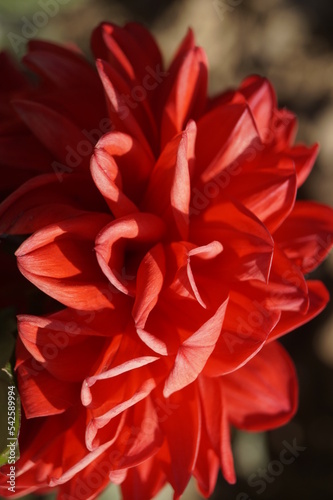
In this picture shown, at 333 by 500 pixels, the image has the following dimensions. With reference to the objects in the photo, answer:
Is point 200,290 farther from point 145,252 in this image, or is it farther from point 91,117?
point 91,117

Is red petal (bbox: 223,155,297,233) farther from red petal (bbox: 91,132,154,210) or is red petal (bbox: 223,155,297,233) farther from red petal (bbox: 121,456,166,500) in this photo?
red petal (bbox: 121,456,166,500)

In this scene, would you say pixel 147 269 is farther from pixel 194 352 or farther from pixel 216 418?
pixel 216 418

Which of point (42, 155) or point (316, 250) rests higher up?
point (42, 155)

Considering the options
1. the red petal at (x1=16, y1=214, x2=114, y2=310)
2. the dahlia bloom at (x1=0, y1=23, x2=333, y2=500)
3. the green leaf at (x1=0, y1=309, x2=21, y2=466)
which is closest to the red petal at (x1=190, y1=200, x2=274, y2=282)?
the dahlia bloom at (x1=0, y1=23, x2=333, y2=500)

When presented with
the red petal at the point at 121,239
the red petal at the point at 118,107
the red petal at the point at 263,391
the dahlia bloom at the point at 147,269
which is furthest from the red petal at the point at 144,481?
the red petal at the point at 118,107

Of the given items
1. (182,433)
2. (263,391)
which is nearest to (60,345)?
(182,433)

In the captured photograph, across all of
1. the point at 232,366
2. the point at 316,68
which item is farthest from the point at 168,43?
the point at 232,366
